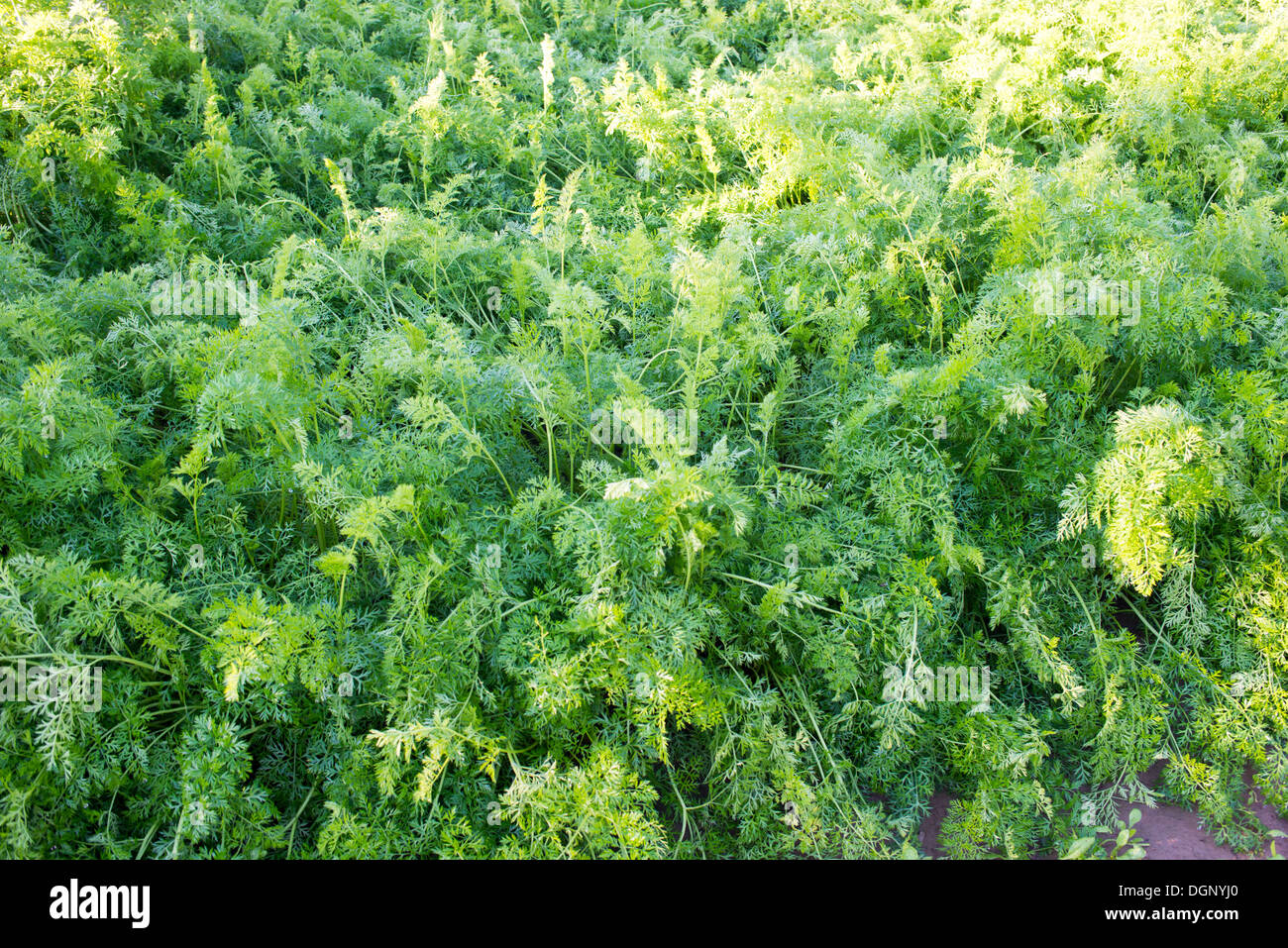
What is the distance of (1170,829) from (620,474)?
90.8 inches

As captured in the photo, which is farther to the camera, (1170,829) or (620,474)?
(620,474)

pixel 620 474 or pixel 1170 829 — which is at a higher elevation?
pixel 620 474

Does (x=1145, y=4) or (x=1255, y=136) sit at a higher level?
(x=1145, y=4)

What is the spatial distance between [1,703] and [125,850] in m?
0.57

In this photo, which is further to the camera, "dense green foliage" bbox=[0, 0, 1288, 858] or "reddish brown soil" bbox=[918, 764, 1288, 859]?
"reddish brown soil" bbox=[918, 764, 1288, 859]

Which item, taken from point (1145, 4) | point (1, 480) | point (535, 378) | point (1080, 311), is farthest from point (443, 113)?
point (1145, 4)

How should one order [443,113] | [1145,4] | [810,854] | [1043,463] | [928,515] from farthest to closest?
[1145,4]
[443,113]
[1043,463]
[928,515]
[810,854]

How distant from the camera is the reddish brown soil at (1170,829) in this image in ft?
10.2

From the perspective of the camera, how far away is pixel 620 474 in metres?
3.40

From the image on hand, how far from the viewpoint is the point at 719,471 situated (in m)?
3.18

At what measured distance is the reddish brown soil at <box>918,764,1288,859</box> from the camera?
3.10 m

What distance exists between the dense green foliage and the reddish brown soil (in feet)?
0.21

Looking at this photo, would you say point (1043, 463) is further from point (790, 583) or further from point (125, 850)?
point (125, 850)

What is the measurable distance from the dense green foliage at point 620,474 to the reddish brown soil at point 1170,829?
65 mm
